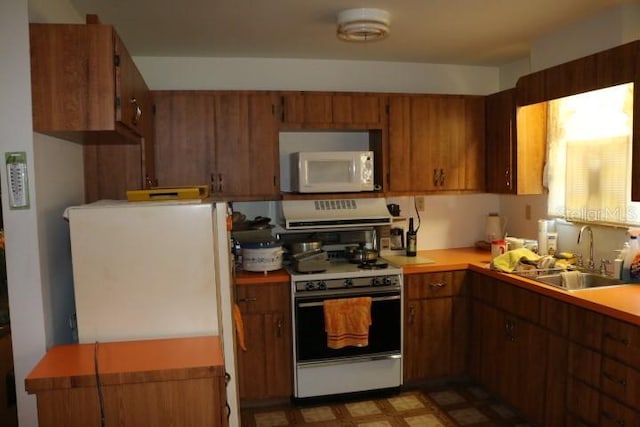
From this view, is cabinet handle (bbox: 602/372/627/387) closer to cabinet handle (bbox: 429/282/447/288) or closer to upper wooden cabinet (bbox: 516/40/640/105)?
cabinet handle (bbox: 429/282/447/288)

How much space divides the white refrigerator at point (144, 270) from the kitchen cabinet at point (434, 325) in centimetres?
170

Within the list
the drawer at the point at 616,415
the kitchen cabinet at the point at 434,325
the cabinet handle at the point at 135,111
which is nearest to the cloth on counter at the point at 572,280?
the kitchen cabinet at the point at 434,325

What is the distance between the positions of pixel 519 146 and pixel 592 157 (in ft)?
1.55

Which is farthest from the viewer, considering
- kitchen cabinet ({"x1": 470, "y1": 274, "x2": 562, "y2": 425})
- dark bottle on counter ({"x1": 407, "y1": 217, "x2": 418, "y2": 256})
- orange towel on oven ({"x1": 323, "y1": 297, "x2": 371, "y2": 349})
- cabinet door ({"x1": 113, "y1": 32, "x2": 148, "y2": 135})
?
dark bottle on counter ({"x1": 407, "y1": 217, "x2": 418, "y2": 256})

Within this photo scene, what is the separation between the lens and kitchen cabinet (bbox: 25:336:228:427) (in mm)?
1688

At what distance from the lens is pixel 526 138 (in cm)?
343

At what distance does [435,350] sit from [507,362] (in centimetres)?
52

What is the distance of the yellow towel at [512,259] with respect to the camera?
312 cm

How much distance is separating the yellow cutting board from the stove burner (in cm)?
13

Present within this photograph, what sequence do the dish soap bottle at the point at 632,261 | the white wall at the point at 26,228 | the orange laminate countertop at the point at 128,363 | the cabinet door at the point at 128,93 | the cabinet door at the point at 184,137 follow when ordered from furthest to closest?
the cabinet door at the point at 184,137 → the dish soap bottle at the point at 632,261 → the cabinet door at the point at 128,93 → the white wall at the point at 26,228 → the orange laminate countertop at the point at 128,363

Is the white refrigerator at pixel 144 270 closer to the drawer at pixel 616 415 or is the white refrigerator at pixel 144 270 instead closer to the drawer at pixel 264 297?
the drawer at pixel 264 297

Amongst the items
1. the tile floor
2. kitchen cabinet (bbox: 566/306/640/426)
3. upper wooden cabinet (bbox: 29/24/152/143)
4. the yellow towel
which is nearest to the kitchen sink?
the yellow towel

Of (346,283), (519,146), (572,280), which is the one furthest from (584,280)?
(346,283)

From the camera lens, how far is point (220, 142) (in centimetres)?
338
